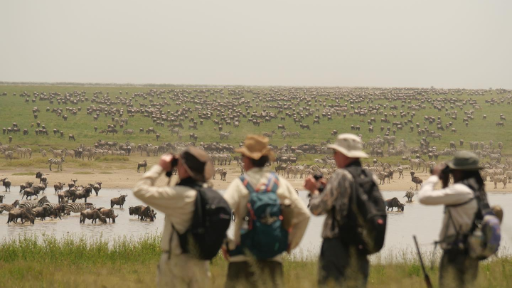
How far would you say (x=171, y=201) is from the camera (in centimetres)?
589

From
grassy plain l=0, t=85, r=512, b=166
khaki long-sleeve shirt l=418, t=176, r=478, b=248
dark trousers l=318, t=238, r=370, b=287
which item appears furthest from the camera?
grassy plain l=0, t=85, r=512, b=166

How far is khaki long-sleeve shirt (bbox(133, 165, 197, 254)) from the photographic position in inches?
231

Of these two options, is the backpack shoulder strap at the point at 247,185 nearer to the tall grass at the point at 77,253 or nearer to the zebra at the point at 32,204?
the tall grass at the point at 77,253

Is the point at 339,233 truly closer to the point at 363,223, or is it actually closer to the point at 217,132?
the point at 363,223

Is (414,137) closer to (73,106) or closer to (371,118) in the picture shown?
(371,118)

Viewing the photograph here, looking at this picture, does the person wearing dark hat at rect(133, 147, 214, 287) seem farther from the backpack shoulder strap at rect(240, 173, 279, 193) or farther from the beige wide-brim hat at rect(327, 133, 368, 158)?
the beige wide-brim hat at rect(327, 133, 368, 158)

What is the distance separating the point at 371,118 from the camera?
217 feet

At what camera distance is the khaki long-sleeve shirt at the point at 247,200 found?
20.4 ft

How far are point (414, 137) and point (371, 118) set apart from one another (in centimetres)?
753

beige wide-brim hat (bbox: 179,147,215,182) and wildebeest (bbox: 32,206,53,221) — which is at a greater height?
beige wide-brim hat (bbox: 179,147,215,182)

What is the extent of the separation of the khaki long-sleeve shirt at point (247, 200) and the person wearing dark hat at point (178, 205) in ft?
0.97

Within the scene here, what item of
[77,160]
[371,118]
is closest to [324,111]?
[371,118]

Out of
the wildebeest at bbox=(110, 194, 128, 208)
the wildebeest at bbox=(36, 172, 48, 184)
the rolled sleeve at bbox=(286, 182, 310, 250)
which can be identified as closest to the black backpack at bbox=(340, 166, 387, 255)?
the rolled sleeve at bbox=(286, 182, 310, 250)

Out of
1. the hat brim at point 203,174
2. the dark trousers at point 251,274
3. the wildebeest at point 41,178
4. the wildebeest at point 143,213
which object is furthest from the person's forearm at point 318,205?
the wildebeest at point 41,178
